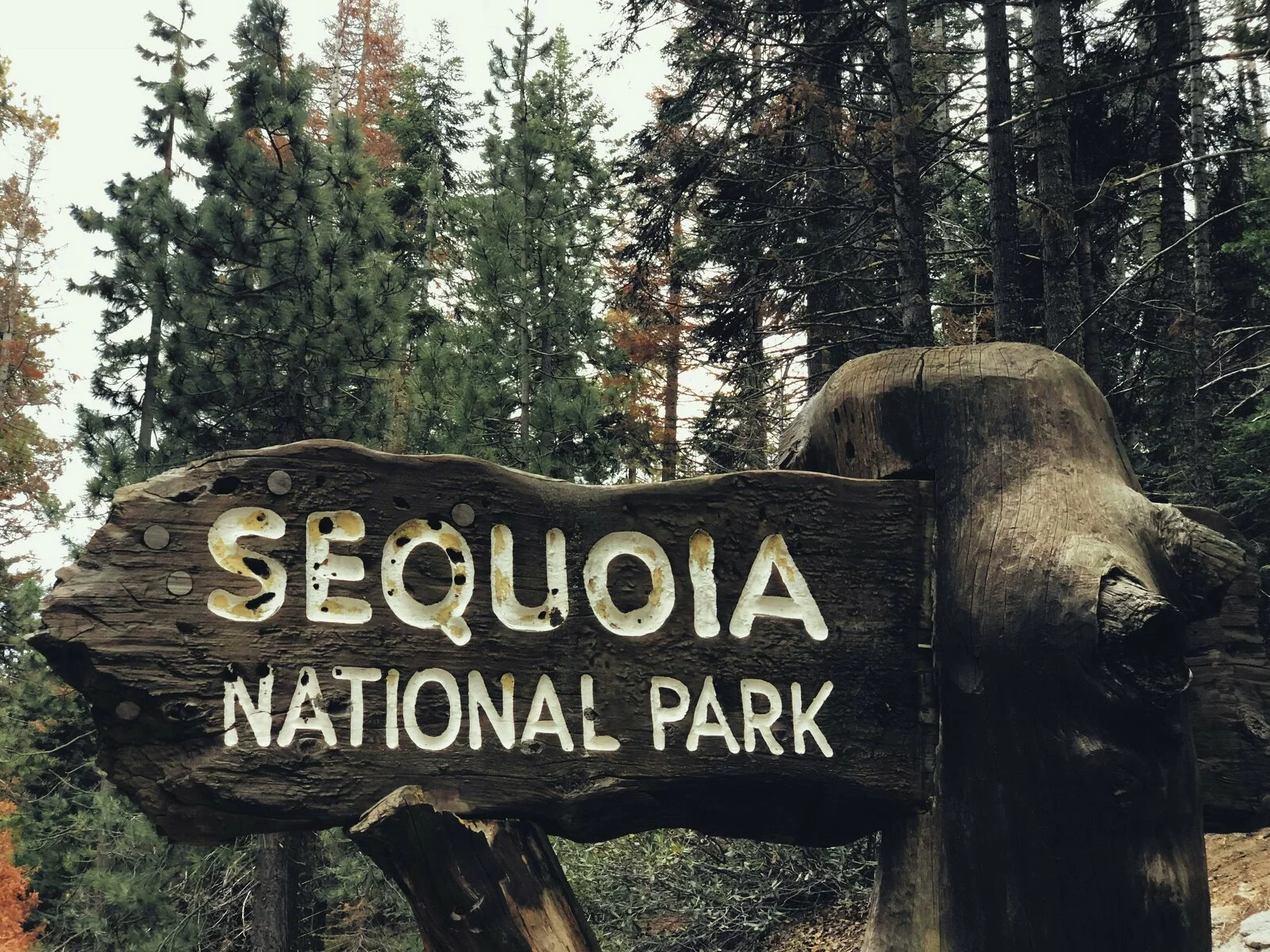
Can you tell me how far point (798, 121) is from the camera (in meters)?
10.1

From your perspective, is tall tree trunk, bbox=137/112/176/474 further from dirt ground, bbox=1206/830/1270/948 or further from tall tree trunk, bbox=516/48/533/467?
dirt ground, bbox=1206/830/1270/948

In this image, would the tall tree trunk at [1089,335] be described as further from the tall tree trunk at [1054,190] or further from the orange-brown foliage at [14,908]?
the orange-brown foliage at [14,908]

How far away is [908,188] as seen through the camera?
8.38 m

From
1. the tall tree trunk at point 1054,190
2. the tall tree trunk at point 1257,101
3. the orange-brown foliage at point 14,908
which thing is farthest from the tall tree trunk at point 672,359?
the orange-brown foliage at point 14,908

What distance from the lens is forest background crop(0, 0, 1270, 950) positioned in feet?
27.5

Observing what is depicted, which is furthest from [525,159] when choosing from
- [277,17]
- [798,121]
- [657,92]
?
[657,92]

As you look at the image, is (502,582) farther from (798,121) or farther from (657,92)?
(657,92)

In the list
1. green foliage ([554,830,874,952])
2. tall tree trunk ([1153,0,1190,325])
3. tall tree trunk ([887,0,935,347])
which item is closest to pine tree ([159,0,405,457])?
green foliage ([554,830,874,952])

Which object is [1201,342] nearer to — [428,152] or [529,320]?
[529,320]

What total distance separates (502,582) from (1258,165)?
11688 millimetres

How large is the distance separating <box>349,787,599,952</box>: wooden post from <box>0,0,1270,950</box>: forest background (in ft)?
18.3

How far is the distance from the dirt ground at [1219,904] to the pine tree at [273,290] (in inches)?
231

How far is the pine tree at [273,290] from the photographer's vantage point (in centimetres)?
992

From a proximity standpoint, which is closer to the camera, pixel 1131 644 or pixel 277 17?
pixel 1131 644
